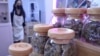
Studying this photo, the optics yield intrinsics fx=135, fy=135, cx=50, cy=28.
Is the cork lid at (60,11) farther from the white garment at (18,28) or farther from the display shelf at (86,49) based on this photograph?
the white garment at (18,28)

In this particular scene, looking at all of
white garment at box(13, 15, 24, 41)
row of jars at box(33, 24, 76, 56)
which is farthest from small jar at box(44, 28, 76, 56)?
white garment at box(13, 15, 24, 41)

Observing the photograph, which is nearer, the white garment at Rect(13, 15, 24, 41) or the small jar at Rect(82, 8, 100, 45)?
the small jar at Rect(82, 8, 100, 45)

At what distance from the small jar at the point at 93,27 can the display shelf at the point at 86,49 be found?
1 cm

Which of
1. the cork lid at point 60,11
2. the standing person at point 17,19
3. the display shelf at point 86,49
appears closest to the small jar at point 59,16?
the cork lid at point 60,11

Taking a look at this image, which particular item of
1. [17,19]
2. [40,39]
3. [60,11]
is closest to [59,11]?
[60,11]

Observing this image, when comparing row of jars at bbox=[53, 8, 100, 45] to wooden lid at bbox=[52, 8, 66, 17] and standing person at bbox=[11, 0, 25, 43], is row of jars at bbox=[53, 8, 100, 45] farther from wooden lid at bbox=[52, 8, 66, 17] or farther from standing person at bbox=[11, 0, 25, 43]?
standing person at bbox=[11, 0, 25, 43]

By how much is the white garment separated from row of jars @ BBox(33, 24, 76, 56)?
5.51ft

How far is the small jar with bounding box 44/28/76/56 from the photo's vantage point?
32 cm

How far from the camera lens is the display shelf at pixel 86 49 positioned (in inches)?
13.3

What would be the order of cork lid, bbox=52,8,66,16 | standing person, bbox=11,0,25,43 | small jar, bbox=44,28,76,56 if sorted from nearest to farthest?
small jar, bbox=44,28,76,56 < cork lid, bbox=52,8,66,16 < standing person, bbox=11,0,25,43

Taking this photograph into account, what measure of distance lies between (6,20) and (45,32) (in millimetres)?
1596

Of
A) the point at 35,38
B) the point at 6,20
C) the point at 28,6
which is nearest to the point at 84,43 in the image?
the point at 35,38

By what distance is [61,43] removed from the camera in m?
0.34

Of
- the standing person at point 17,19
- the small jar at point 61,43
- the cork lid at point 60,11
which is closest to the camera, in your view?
the small jar at point 61,43
